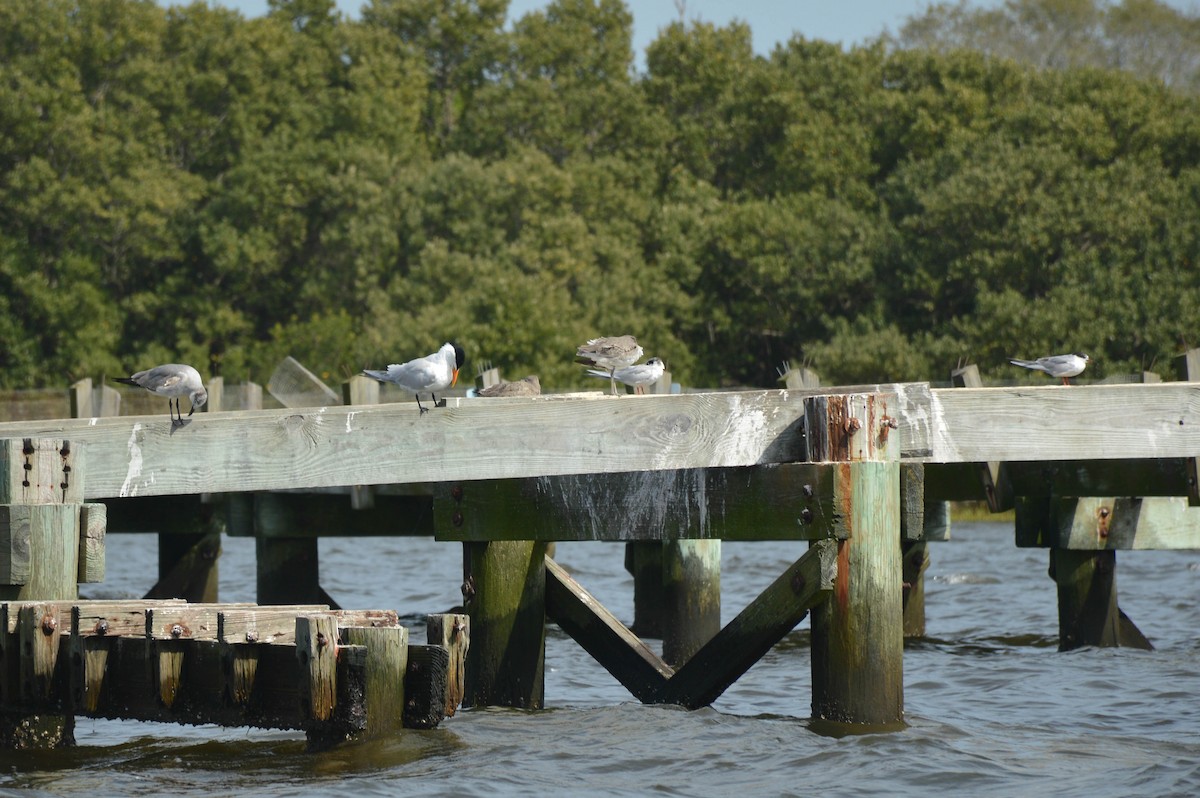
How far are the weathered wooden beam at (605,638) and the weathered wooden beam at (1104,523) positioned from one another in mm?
4555

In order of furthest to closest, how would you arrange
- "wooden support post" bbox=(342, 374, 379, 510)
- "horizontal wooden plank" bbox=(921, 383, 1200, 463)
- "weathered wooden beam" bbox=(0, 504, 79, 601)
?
"wooden support post" bbox=(342, 374, 379, 510)
"horizontal wooden plank" bbox=(921, 383, 1200, 463)
"weathered wooden beam" bbox=(0, 504, 79, 601)

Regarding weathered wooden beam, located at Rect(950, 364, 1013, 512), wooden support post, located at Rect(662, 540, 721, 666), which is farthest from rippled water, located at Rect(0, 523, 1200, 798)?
weathered wooden beam, located at Rect(950, 364, 1013, 512)

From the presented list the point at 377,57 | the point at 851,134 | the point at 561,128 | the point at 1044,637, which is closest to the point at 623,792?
the point at 1044,637

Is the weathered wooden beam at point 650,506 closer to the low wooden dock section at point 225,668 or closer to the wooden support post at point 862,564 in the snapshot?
the wooden support post at point 862,564

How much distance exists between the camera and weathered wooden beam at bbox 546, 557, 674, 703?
9148 mm

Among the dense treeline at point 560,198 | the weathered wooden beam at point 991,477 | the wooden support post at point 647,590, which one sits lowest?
the wooden support post at point 647,590

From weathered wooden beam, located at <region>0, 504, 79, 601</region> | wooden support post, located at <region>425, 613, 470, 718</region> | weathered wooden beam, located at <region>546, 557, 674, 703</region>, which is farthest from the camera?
weathered wooden beam, located at <region>546, 557, 674, 703</region>

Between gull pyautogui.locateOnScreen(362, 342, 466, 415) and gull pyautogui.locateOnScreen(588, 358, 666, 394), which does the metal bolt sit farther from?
gull pyautogui.locateOnScreen(588, 358, 666, 394)

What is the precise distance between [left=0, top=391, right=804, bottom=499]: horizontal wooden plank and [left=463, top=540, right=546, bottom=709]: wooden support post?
1.22m

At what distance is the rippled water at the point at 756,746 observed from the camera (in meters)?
7.86

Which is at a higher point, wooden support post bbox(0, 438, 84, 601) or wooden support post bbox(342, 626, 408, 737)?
wooden support post bbox(0, 438, 84, 601)

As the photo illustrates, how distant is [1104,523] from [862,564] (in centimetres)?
515

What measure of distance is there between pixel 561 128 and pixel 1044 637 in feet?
128

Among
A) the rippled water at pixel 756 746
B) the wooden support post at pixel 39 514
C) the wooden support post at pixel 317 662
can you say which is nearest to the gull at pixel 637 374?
the rippled water at pixel 756 746
